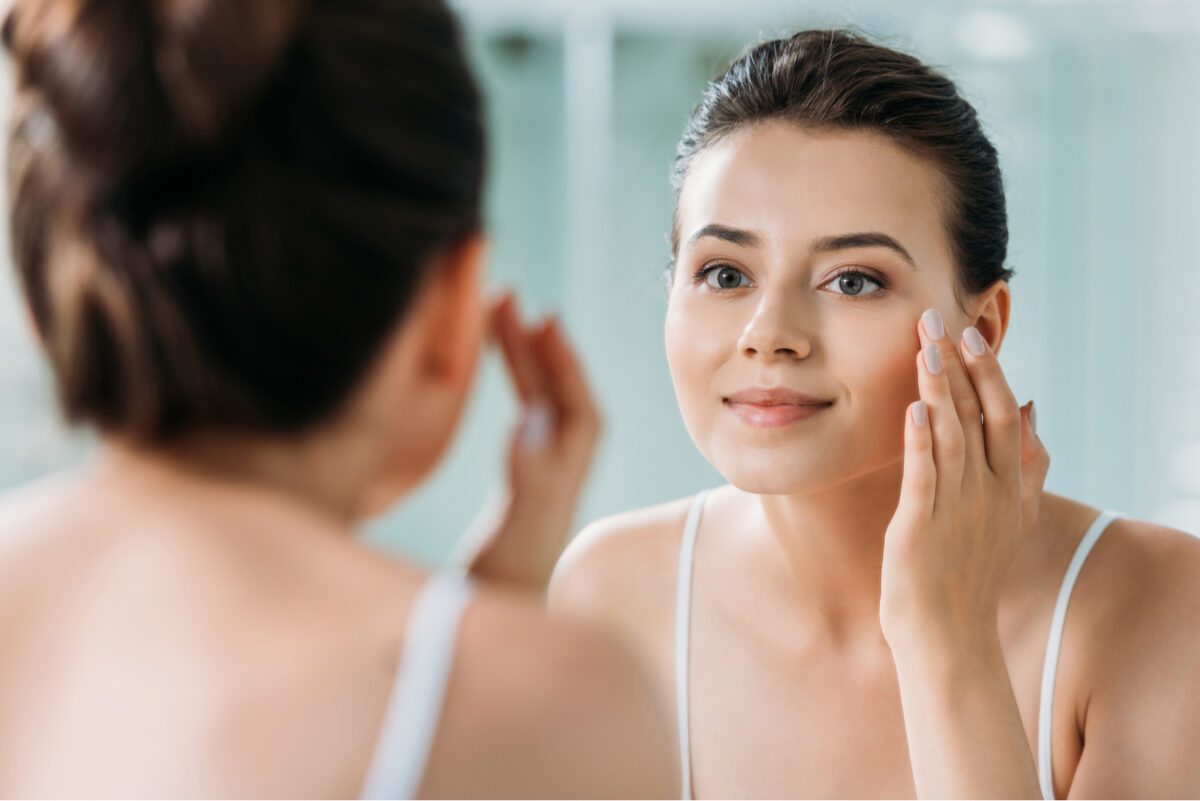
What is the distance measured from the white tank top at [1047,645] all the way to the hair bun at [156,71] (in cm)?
86

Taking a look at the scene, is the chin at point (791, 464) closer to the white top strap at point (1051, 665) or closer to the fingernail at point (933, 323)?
the fingernail at point (933, 323)

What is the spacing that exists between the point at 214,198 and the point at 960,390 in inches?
26.7

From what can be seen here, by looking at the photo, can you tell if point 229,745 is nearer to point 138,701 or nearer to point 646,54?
point 138,701

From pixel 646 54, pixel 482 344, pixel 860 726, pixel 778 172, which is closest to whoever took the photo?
pixel 482 344

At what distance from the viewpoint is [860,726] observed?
44.4 inches

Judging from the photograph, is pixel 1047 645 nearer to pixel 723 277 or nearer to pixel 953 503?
pixel 953 503

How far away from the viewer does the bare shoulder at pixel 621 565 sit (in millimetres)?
1302

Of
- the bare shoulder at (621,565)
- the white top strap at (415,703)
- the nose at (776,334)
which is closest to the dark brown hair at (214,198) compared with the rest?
the white top strap at (415,703)

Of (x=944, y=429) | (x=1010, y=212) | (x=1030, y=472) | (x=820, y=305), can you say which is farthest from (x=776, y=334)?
(x=1010, y=212)

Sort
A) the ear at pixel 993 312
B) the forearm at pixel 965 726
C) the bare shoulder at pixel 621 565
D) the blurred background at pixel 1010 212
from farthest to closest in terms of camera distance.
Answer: the blurred background at pixel 1010 212
the bare shoulder at pixel 621 565
the ear at pixel 993 312
the forearm at pixel 965 726

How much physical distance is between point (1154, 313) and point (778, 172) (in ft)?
9.37

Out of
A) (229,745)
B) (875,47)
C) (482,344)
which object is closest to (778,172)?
(875,47)

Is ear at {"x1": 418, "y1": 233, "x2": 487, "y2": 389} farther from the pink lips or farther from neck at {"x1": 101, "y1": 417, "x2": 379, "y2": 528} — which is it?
the pink lips

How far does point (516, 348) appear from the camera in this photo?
0.76m
